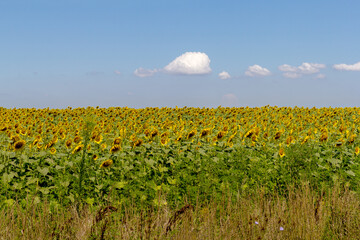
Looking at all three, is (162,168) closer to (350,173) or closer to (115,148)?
(115,148)

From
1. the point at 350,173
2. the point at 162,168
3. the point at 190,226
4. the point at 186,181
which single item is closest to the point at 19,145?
the point at 162,168

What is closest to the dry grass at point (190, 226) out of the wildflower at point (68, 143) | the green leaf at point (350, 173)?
the wildflower at point (68, 143)

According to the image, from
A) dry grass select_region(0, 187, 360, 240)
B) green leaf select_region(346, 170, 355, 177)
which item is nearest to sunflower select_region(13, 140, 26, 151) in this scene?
dry grass select_region(0, 187, 360, 240)

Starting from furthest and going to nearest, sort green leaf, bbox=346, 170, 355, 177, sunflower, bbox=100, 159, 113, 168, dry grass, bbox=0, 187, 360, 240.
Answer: green leaf, bbox=346, 170, 355, 177 → sunflower, bbox=100, 159, 113, 168 → dry grass, bbox=0, 187, 360, 240

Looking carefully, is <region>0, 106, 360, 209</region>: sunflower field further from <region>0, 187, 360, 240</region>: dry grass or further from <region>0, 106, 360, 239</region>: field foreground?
<region>0, 187, 360, 240</region>: dry grass

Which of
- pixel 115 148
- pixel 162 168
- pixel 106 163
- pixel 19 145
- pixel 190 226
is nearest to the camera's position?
pixel 190 226


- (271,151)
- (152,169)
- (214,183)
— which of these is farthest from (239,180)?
(152,169)

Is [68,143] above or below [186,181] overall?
above

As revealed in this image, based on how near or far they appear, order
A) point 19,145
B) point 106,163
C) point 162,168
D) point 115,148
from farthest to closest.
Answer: point 162,168 < point 115,148 < point 19,145 < point 106,163

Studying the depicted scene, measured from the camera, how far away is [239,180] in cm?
609

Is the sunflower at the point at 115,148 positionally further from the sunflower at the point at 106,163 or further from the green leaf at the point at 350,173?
the green leaf at the point at 350,173

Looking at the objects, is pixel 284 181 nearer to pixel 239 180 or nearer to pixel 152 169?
pixel 239 180

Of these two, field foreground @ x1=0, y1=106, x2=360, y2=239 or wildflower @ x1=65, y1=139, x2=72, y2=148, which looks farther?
wildflower @ x1=65, y1=139, x2=72, y2=148

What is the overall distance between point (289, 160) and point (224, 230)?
107 inches
